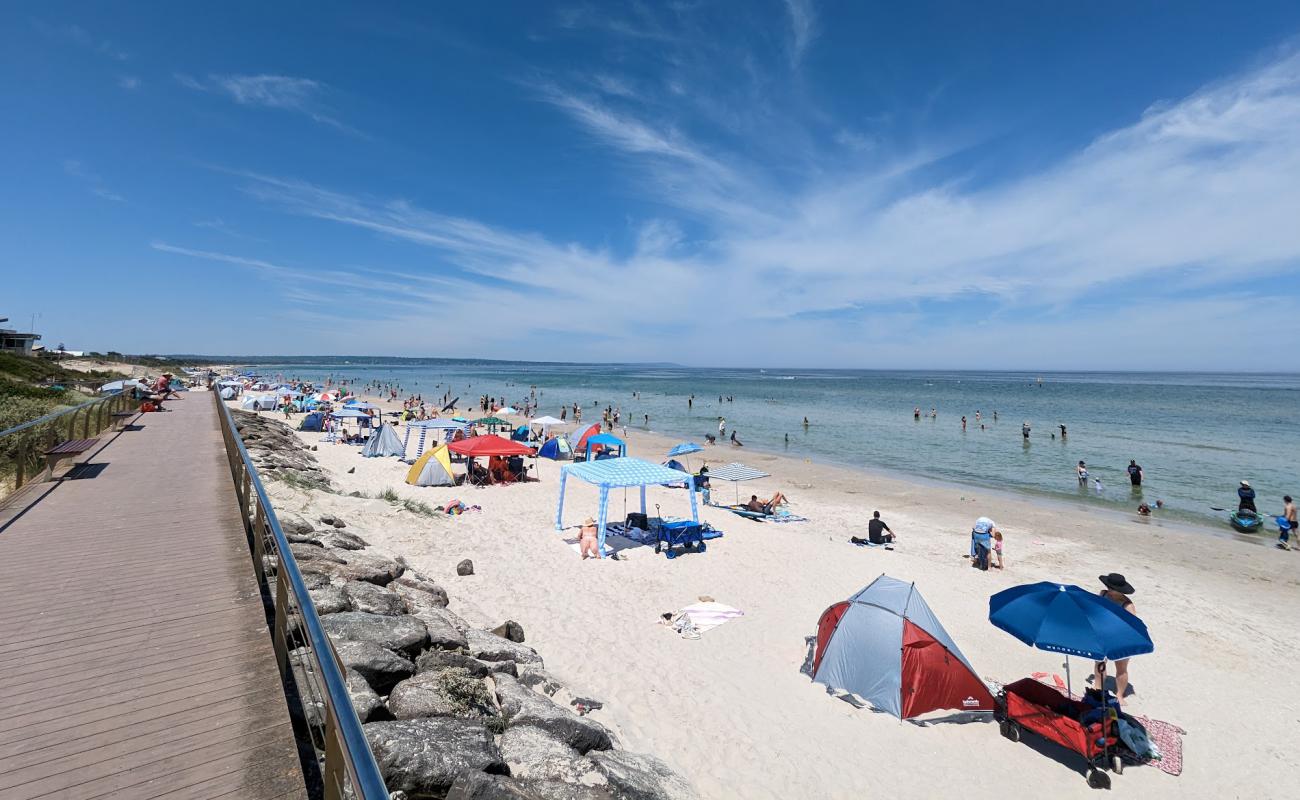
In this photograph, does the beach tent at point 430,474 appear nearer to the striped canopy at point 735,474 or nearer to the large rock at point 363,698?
the striped canopy at point 735,474

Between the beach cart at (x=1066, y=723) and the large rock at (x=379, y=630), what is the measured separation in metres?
7.09

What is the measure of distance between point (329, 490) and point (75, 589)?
10.9 meters

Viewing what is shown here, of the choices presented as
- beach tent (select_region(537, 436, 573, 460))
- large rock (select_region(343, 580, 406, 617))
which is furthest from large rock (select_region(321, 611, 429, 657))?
beach tent (select_region(537, 436, 573, 460))

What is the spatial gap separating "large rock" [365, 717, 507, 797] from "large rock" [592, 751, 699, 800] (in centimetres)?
104

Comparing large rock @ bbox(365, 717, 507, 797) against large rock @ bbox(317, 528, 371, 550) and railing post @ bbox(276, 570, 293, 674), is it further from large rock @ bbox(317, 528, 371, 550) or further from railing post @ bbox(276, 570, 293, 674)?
large rock @ bbox(317, 528, 371, 550)

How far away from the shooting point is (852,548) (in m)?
14.3

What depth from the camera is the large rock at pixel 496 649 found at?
23.0ft

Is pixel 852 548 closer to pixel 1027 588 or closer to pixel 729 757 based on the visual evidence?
pixel 1027 588

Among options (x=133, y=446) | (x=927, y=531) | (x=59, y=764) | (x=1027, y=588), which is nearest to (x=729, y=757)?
(x=1027, y=588)

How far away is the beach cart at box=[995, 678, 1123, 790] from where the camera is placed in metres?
6.40

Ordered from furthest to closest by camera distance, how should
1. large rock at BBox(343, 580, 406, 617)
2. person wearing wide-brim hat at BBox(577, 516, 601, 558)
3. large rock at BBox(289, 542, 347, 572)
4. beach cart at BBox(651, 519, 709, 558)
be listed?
beach cart at BBox(651, 519, 709, 558) < person wearing wide-brim hat at BBox(577, 516, 601, 558) < large rock at BBox(289, 542, 347, 572) < large rock at BBox(343, 580, 406, 617)

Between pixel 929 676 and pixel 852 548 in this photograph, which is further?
pixel 852 548

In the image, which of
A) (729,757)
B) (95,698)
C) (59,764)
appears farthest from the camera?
(729,757)

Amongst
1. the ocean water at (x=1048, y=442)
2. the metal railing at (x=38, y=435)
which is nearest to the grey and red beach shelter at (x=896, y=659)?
the metal railing at (x=38, y=435)
